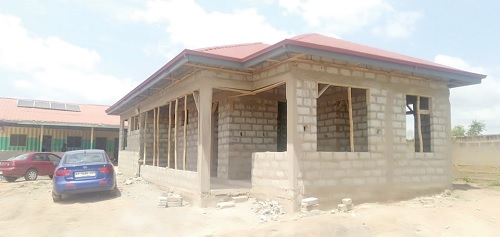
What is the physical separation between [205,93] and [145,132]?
23.3ft

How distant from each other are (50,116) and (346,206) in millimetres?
23406

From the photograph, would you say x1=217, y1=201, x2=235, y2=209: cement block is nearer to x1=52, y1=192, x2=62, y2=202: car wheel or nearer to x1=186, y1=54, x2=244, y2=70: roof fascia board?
x1=186, y1=54, x2=244, y2=70: roof fascia board

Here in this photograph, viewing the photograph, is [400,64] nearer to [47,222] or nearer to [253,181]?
[253,181]

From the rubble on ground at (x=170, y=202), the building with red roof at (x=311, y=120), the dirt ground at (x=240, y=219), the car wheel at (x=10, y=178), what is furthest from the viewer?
the car wheel at (x=10, y=178)

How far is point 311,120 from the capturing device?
8523 mm

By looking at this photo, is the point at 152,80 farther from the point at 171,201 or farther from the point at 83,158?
the point at 171,201

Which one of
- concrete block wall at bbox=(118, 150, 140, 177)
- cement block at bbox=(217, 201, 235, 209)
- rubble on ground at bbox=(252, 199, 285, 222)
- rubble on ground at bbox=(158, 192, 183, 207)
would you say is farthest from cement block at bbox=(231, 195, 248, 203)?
concrete block wall at bbox=(118, 150, 140, 177)

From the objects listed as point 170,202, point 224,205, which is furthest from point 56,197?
point 224,205

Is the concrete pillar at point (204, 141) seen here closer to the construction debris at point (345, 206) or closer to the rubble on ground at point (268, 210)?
the rubble on ground at point (268, 210)

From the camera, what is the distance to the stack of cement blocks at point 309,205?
26.3 ft

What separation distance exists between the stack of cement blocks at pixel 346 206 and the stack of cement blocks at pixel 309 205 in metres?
0.62

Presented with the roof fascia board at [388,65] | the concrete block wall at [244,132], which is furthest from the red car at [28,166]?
the roof fascia board at [388,65]

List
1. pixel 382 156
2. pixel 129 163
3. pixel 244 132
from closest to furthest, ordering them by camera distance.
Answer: pixel 382 156 → pixel 244 132 → pixel 129 163

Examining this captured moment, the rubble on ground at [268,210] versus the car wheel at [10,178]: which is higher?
the rubble on ground at [268,210]
